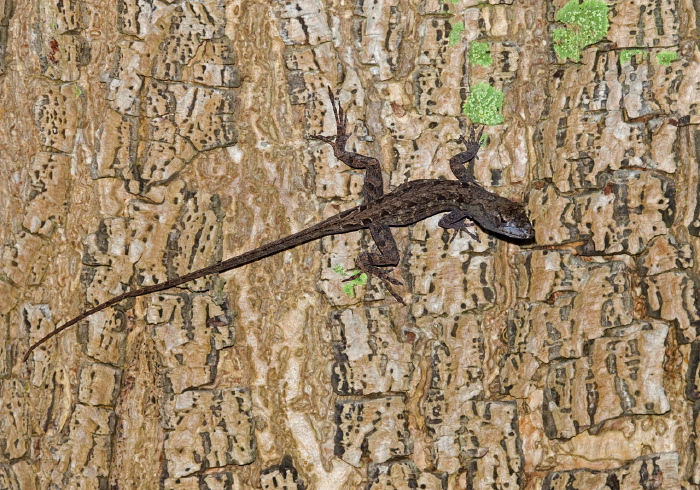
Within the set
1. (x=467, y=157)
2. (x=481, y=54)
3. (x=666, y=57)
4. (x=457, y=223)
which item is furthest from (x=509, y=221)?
(x=666, y=57)

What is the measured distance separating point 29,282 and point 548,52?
377 centimetres

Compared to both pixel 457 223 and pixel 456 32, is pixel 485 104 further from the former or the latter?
pixel 457 223

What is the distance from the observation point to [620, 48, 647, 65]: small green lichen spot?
3514 mm

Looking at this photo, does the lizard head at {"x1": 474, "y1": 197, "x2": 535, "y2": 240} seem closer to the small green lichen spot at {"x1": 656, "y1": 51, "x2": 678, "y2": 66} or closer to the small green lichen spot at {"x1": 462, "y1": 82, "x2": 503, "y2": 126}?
the small green lichen spot at {"x1": 462, "y1": 82, "x2": 503, "y2": 126}

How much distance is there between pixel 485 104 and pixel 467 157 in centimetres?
36

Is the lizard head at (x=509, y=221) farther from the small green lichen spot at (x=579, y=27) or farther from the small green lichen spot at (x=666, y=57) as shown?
the small green lichen spot at (x=666, y=57)

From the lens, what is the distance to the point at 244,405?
3688 millimetres

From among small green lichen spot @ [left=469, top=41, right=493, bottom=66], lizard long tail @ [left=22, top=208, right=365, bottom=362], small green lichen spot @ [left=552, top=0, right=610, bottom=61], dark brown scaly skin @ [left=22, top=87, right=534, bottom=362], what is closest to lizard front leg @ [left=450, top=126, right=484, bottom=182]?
dark brown scaly skin @ [left=22, top=87, right=534, bottom=362]

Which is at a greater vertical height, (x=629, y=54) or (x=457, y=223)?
(x=629, y=54)

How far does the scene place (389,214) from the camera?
3.85 meters

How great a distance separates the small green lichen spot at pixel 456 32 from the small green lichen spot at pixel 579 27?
0.59 m

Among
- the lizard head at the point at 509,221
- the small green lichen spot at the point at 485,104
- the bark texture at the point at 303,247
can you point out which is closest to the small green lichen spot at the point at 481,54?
the bark texture at the point at 303,247

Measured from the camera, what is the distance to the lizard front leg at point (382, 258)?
12.2 ft

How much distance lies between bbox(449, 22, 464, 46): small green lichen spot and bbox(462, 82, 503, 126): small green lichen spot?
0.32 m
